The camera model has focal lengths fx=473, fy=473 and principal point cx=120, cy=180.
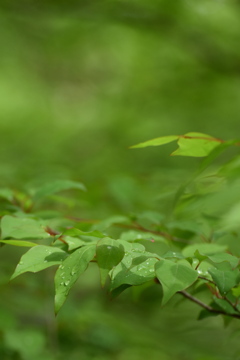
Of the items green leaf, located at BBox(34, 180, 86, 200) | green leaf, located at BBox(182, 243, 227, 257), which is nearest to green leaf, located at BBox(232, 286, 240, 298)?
green leaf, located at BBox(182, 243, 227, 257)

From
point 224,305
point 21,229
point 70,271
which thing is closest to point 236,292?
point 224,305

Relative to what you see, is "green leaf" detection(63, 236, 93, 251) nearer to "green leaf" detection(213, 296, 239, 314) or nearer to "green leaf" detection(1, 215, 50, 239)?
"green leaf" detection(1, 215, 50, 239)

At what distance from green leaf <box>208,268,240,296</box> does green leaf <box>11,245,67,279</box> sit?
9.7 inches

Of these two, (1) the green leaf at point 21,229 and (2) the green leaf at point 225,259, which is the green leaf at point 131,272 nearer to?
(2) the green leaf at point 225,259

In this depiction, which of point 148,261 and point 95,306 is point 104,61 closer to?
point 95,306

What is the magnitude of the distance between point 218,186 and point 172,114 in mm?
2661

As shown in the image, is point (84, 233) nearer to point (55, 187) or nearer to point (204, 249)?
point (204, 249)

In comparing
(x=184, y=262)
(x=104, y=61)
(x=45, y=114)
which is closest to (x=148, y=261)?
(x=184, y=262)

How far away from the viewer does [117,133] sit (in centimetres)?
351

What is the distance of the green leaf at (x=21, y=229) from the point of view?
2.90 feet

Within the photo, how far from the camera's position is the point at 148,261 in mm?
743

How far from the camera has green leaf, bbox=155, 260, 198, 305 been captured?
664mm

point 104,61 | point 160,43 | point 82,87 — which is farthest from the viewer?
point 82,87

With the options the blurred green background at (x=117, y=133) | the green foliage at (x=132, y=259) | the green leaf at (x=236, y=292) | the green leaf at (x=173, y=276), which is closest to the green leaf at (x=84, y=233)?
the green foliage at (x=132, y=259)
